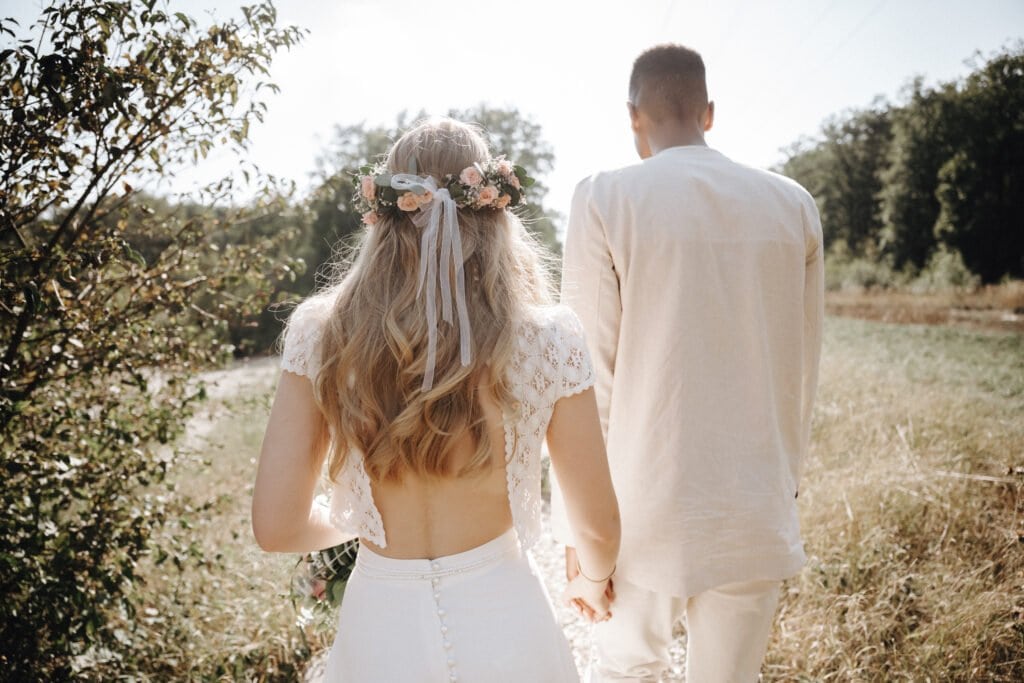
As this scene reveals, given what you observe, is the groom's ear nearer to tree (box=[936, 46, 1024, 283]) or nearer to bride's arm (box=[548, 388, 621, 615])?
bride's arm (box=[548, 388, 621, 615])

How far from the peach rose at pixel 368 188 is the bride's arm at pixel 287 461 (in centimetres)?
44

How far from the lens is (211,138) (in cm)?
237

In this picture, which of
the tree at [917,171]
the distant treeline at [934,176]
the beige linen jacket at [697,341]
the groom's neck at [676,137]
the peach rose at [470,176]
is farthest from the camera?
the tree at [917,171]

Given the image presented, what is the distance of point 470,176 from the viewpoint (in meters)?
1.27

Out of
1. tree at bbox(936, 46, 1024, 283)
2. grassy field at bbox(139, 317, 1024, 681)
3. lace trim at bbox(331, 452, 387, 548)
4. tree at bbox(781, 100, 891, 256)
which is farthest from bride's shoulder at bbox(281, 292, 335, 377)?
tree at bbox(781, 100, 891, 256)

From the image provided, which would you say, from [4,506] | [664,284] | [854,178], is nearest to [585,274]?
[664,284]

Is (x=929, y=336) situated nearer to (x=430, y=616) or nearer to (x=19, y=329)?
(x=430, y=616)

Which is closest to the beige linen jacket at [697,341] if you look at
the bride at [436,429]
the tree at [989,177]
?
the bride at [436,429]

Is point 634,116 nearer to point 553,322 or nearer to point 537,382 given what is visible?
point 553,322

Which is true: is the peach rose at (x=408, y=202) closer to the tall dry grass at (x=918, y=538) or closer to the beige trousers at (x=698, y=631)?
the beige trousers at (x=698, y=631)

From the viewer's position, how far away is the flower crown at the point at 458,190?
1.25 meters

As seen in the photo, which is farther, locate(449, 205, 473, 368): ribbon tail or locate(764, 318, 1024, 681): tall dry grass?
locate(764, 318, 1024, 681): tall dry grass

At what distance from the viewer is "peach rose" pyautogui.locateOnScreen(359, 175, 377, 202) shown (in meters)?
1.31

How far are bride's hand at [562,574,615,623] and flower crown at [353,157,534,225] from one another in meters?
1.10
